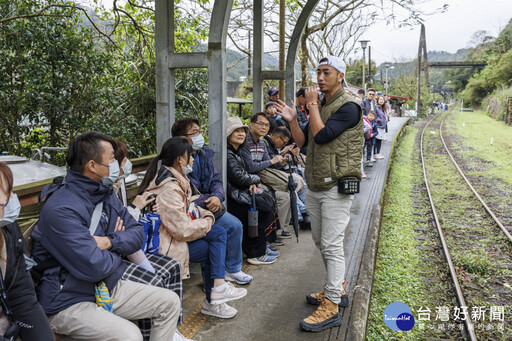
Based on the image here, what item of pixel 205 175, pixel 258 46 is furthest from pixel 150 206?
pixel 258 46

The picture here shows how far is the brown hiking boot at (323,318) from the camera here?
3.40 meters

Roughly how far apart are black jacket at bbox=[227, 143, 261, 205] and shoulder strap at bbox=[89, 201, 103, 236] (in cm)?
223

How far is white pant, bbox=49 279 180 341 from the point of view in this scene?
2305 mm

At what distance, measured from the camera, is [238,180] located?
4672 millimetres

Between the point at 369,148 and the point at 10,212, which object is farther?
the point at 369,148

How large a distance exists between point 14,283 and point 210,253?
1813 mm

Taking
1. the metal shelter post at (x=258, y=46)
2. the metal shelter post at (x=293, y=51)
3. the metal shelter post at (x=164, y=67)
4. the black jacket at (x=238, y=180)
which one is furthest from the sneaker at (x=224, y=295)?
the metal shelter post at (x=293, y=51)

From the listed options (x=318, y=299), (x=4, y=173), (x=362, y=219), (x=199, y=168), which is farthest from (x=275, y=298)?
(x=362, y=219)

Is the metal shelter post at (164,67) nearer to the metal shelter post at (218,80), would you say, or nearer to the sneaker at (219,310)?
the metal shelter post at (218,80)

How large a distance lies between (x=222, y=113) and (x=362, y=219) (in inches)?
140

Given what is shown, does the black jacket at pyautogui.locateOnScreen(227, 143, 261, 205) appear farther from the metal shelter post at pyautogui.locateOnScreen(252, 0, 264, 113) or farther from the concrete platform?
the metal shelter post at pyautogui.locateOnScreen(252, 0, 264, 113)

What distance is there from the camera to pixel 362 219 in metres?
6.96

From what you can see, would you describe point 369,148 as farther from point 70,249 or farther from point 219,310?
point 70,249

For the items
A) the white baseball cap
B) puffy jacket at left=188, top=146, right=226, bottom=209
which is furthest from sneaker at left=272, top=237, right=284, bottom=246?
the white baseball cap
